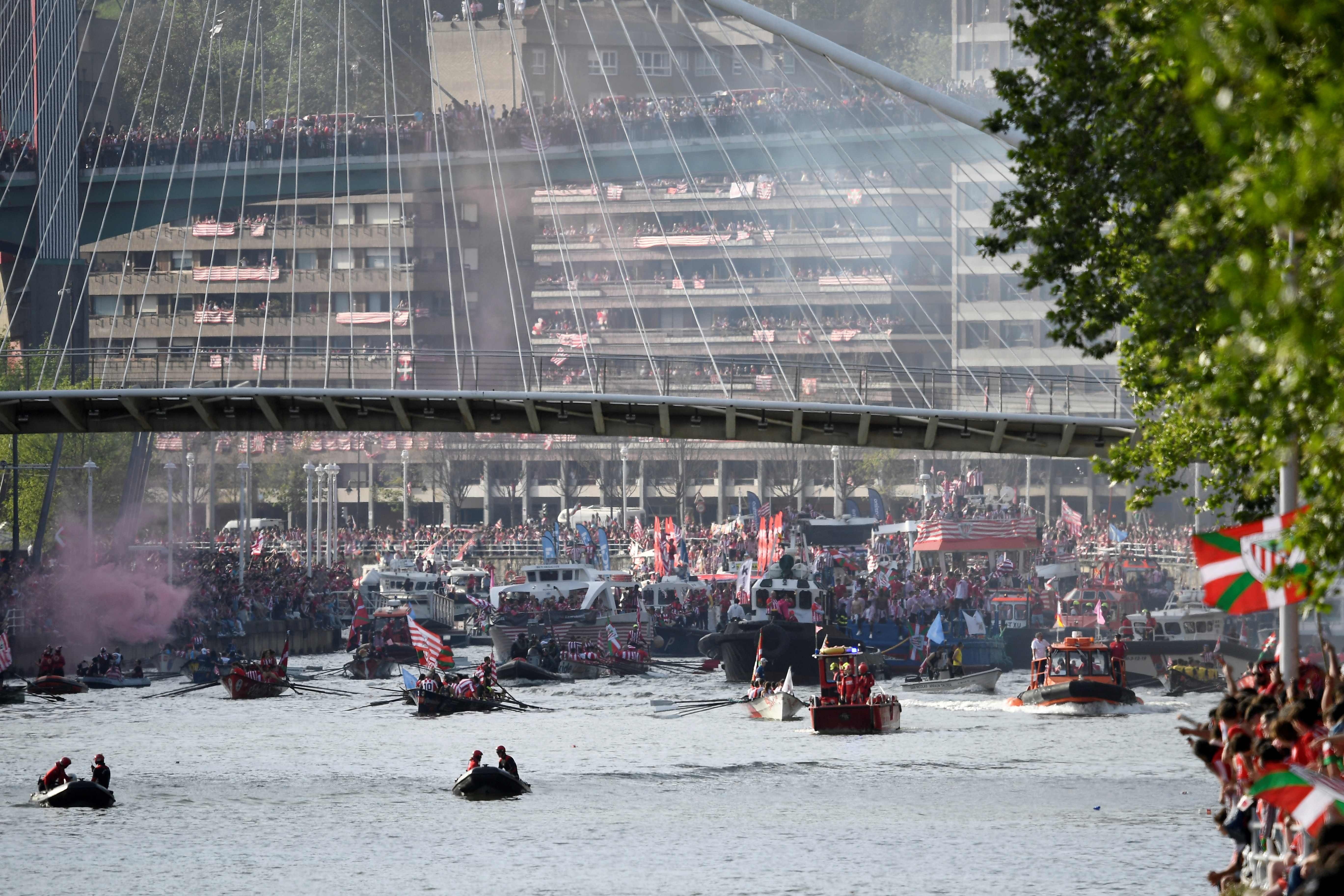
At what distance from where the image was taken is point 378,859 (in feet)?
112

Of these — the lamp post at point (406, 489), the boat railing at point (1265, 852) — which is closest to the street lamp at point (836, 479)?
the lamp post at point (406, 489)

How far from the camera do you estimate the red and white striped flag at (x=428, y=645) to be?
62719mm

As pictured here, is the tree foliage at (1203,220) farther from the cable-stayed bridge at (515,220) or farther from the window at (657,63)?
the window at (657,63)

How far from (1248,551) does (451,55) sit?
12699 cm

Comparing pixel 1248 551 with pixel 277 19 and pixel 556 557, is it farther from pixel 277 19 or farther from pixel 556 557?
pixel 277 19

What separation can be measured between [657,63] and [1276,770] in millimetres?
144492

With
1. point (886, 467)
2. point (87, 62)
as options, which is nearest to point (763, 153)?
point (886, 467)

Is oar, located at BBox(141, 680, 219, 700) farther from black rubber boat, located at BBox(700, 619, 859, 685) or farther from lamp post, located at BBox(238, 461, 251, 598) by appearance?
black rubber boat, located at BBox(700, 619, 859, 685)

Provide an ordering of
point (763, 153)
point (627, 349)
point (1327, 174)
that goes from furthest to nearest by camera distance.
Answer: point (627, 349)
point (763, 153)
point (1327, 174)

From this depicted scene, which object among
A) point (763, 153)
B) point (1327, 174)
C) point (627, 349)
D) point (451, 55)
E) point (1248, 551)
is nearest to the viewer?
point (1327, 174)

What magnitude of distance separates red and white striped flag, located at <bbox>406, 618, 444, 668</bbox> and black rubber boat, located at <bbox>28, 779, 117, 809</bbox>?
75.9 ft

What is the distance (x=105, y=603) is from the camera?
8400 cm

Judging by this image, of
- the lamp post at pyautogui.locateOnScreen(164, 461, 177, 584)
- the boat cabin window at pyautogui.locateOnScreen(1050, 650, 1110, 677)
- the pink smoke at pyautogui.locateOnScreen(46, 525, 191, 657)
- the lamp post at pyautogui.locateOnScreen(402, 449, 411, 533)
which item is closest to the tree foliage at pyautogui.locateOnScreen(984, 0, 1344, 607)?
the boat cabin window at pyautogui.locateOnScreen(1050, 650, 1110, 677)

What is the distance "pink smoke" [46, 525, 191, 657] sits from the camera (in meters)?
79.4
